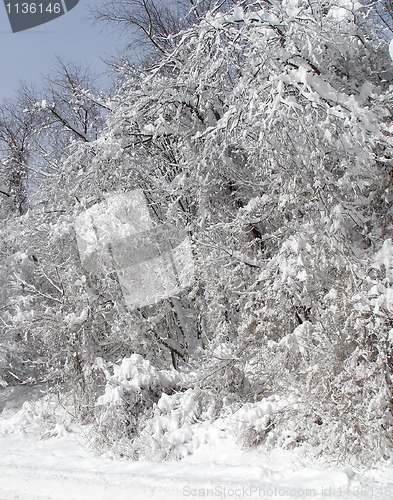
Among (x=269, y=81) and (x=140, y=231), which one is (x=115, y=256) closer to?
(x=140, y=231)

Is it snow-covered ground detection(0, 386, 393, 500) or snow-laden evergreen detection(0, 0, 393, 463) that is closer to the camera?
snow-covered ground detection(0, 386, 393, 500)

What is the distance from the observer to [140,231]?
9758mm

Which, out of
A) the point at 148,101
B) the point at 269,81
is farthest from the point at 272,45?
the point at 148,101

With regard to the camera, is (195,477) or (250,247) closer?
(195,477)

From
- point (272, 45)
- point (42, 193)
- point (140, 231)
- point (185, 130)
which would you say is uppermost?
point (272, 45)

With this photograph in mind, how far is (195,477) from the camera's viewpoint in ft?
17.1

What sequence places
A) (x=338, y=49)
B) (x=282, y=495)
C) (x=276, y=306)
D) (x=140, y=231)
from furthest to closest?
(x=140, y=231)
(x=276, y=306)
(x=338, y=49)
(x=282, y=495)

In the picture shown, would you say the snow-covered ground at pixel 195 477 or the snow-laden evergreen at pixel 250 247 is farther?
the snow-laden evergreen at pixel 250 247

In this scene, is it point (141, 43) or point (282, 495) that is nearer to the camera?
point (282, 495)

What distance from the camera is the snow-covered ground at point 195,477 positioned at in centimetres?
452

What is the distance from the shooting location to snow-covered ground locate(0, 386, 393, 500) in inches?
178

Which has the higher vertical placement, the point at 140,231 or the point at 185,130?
the point at 185,130

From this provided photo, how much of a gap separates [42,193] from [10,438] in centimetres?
513

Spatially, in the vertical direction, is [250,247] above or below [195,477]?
above
